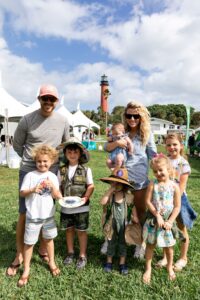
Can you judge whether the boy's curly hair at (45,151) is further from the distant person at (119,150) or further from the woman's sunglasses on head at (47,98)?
the distant person at (119,150)

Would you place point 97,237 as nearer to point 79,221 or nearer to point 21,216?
point 79,221

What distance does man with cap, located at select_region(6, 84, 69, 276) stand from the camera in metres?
3.34

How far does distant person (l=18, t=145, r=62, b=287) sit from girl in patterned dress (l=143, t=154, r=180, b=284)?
1.11 meters

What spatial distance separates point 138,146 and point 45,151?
3.74 feet

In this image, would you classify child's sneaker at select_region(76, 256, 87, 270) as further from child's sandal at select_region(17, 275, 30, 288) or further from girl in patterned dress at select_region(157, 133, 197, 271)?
girl in patterned dress at select_region(157, 133, 197, 271)

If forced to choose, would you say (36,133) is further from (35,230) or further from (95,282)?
(95,282)

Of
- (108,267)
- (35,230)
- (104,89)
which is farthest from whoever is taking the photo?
(104,89)

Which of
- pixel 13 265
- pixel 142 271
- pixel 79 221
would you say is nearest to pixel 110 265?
pixel 142 271

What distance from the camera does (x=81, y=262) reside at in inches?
140

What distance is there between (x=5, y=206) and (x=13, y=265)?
295 centimetres

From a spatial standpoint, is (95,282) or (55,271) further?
(55,271)

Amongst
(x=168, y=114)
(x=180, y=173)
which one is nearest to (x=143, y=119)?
(x=180, y=173)

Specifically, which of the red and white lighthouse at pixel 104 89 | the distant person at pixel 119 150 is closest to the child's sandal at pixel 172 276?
the distant person at pixel 119 150

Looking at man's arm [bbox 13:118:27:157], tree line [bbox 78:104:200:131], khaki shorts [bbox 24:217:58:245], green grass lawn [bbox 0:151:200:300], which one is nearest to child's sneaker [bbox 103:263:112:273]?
green grass lawn [bbox 0:151:200:300]
